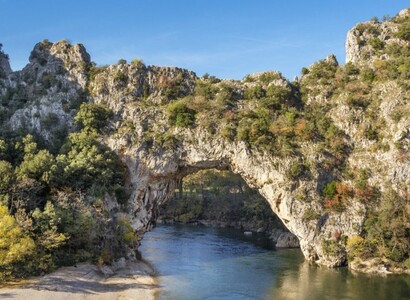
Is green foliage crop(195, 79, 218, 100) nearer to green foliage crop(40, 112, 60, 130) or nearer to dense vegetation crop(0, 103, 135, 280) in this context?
dense vegetation crop(0, 103, 135, 280)

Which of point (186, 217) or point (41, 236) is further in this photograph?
point (186, 217)

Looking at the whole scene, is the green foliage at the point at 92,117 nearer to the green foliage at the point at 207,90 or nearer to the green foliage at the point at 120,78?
the green foliage at the point at 120,78

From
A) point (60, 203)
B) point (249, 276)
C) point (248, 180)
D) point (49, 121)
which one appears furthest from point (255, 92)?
point (60, 203)

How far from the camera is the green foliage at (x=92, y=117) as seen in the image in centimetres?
6694

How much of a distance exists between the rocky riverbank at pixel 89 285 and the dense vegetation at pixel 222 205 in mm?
45899

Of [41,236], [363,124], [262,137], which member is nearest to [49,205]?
[41,236]

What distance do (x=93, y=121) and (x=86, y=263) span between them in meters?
25.1

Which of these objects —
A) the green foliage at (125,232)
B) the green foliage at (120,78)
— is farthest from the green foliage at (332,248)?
the green foliage at (120,78)

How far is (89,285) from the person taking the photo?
144ft

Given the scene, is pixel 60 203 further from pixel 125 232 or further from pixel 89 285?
pixel 89 285

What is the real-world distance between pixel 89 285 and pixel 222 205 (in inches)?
2519

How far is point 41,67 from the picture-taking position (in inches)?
3061

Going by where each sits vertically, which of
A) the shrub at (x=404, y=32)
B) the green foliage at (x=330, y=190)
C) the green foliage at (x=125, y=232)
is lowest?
the green foliage at (x=125, y=232)

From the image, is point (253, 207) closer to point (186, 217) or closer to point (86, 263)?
point (186, 217)
